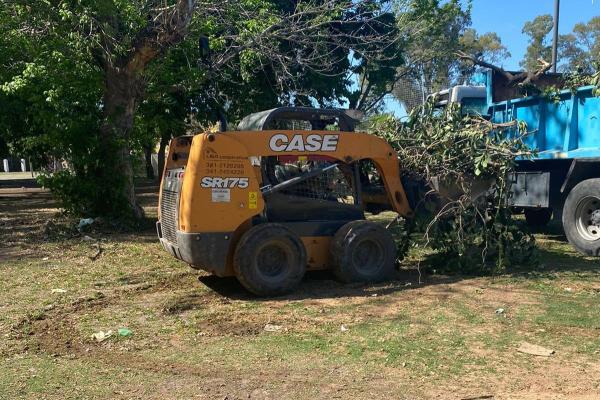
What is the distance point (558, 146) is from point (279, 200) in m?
5.12

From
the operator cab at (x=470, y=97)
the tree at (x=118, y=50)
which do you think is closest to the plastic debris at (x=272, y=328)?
the tree at (x=118, y=50)

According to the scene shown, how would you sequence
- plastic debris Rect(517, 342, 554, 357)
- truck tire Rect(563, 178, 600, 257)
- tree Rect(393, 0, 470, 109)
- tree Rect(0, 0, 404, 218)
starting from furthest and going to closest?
tree Rect(393, 0, 470, 109) < tree Rect(0, 0, 404, 218) < truck tire Rect(563, 178, 600, 257) < plastic debris Rect(517, 342, 554, 357)

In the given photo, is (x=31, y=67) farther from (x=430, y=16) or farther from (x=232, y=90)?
(x=430, y=16)

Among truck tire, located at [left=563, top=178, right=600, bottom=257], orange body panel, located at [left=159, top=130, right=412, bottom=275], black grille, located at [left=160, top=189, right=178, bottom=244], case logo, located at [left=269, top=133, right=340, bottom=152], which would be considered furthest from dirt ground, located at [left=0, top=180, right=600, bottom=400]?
case logo, located at [left=269, top=133, right=340, bottom=152]

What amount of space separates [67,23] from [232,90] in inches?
328

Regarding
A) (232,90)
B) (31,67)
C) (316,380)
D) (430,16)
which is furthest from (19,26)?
(430,16)

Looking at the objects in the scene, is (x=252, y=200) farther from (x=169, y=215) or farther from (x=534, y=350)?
(x=534, y=350)

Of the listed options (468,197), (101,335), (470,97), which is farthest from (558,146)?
(101,335)

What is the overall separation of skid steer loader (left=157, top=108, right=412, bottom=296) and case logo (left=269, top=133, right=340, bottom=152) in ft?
0.04

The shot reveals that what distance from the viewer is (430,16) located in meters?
21.8

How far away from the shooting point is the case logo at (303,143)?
7.27 m

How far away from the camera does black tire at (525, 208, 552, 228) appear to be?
12.6 metres

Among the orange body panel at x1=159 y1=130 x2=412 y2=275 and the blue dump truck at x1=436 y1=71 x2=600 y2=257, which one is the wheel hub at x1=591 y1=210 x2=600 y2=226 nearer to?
the blue dump truck at x1=436 y1=71 x2=600 y2=257

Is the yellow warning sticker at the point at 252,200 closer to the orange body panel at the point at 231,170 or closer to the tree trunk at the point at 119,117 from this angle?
the orange body panel at the point at 231,170
